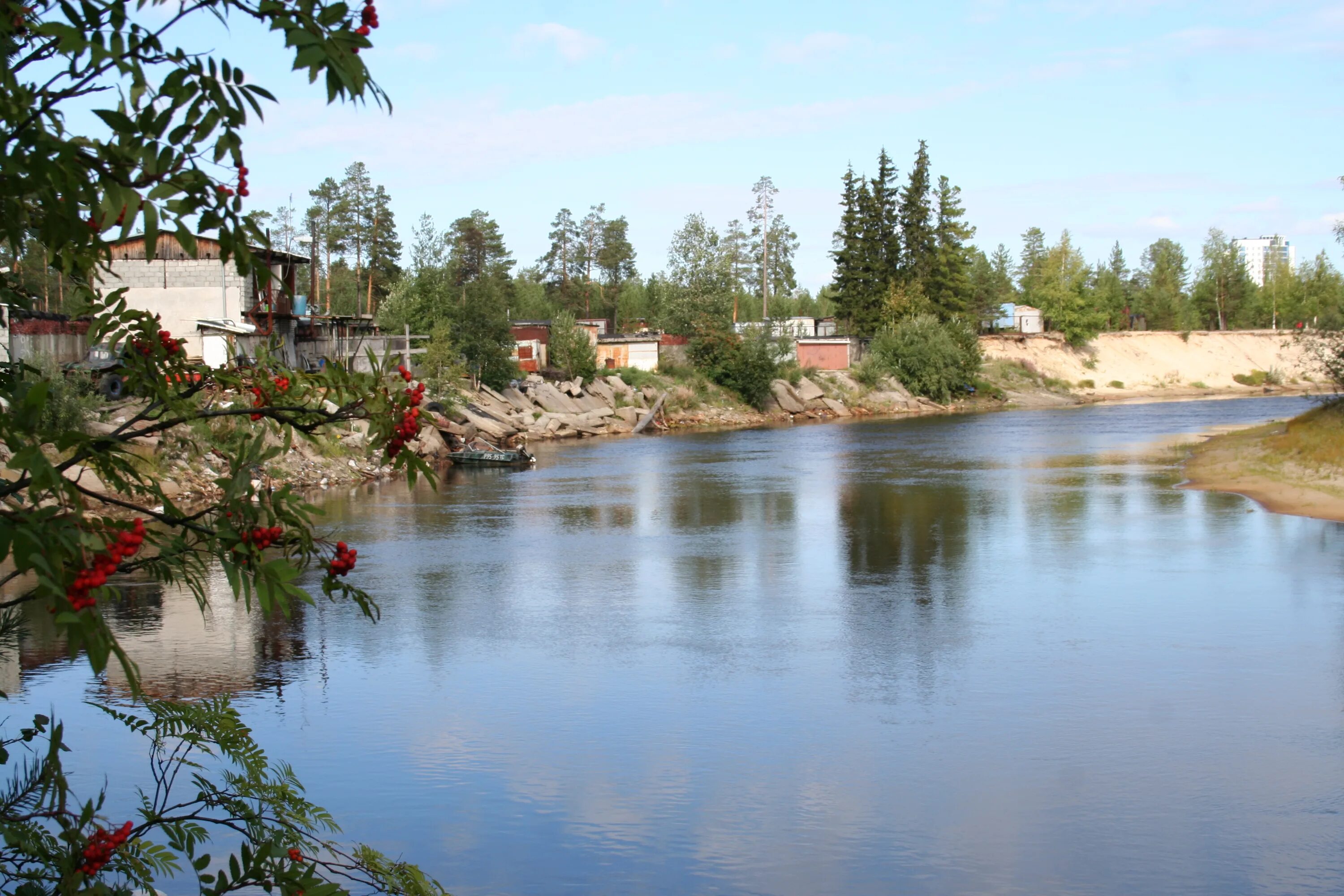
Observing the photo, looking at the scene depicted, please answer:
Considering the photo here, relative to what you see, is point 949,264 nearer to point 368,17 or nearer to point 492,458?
point 492,458

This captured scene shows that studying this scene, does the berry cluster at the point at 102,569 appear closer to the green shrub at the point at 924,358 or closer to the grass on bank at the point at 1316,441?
the grass on bank at the point at 1316,441

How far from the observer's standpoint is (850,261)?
270 feet

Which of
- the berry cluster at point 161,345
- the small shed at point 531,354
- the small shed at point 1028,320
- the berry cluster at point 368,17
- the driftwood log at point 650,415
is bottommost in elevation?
the driftwood log at point 650,415

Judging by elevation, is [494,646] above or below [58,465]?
below

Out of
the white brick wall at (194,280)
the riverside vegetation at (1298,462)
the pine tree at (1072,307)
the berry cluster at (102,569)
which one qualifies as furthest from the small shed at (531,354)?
the berry cluster at (102,569)

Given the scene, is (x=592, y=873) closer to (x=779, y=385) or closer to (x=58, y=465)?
(x=58, y=465)

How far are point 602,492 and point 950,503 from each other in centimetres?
932

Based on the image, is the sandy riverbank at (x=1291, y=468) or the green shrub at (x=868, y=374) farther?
the green shrub at (x=868, y=374)

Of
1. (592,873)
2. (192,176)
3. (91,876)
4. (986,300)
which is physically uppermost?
(986,300)

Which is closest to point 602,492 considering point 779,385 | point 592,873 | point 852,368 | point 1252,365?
point 592,873

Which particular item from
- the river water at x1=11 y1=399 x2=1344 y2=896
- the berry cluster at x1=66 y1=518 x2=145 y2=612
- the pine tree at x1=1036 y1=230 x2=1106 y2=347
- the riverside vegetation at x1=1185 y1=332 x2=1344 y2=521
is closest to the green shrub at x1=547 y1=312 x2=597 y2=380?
the riverside vegetation at x1=1185 y1=332 x2=1344 y2=521

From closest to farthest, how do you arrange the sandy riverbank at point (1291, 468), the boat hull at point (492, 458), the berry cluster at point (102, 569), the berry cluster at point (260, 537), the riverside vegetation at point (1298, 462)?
the berry cluster at point (102, 569) < the berry cluster at point (260, 537) < the sandy riverbank at point (1291, 468) < the riverside vegetation at point (1298, 462) < the boat hull at point (492, 458)

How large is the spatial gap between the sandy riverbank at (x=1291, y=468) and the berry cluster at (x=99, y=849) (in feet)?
85.4

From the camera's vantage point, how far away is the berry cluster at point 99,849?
4059mm
